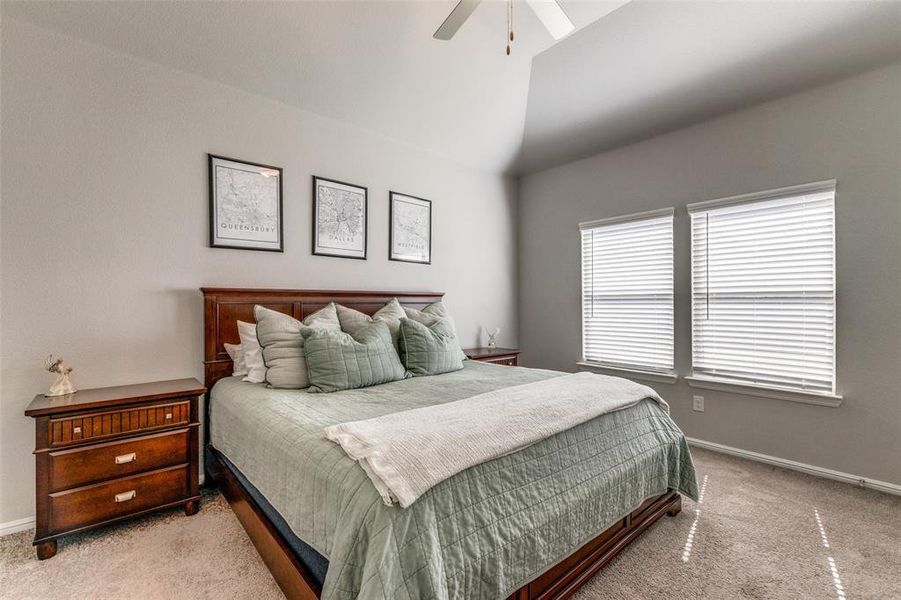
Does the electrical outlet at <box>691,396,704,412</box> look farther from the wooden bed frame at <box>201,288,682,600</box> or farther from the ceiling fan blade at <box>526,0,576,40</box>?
the ceiling fan blade at <box>526,0,576,40</box>

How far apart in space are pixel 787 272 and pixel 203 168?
418 cm

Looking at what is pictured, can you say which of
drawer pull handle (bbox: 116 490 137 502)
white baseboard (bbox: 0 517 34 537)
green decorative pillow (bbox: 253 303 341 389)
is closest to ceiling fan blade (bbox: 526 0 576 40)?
green decorative pillow (bbox: 253 303 341 389)

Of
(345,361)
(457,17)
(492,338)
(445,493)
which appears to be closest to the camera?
(445,493)

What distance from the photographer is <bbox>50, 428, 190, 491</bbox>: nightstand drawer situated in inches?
74.6

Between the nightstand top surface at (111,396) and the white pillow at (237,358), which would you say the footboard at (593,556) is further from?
the white pillow at (237,358)

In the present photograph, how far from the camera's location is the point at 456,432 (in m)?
1.39

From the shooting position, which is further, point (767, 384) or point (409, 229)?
point (409, 229)

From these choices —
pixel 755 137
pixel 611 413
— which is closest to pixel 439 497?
pixel 611 413

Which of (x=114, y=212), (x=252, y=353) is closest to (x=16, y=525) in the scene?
(x=252, y=353)

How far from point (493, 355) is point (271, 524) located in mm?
2470

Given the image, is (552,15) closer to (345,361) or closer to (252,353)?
(345,361)

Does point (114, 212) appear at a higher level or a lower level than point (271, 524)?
higher

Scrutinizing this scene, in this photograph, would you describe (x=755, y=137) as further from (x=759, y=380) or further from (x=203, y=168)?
(x=203, y=168)

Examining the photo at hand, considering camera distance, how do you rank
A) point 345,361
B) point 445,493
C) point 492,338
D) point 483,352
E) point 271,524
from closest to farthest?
1. point 445,493
2. point 271,524
3. point 345,361
4. point 483,352
5. point 492,338
